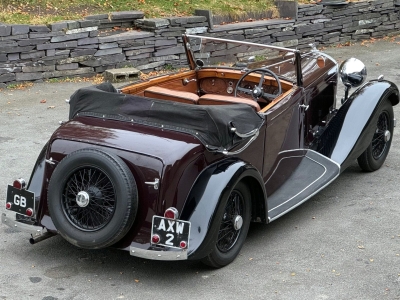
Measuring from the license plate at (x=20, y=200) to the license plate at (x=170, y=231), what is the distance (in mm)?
1047

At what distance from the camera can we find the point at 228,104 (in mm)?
6086

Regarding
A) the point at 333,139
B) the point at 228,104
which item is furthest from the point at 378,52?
the point at 228,104

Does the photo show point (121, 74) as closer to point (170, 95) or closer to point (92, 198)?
point (170, 95)

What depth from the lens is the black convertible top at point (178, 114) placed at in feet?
17.6

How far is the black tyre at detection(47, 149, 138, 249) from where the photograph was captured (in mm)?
4938

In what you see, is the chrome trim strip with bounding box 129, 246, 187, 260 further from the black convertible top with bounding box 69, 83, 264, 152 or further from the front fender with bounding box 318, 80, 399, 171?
the front fender with bounding box 318, 80, 399, 171

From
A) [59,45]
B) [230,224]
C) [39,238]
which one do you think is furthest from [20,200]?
[59,45]

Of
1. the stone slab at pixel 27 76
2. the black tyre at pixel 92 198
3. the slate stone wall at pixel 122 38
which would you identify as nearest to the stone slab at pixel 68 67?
the slate stone wall at pixel 122 38

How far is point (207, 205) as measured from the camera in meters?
5.11

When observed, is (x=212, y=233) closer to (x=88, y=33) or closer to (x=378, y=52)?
(x=88, y=33)

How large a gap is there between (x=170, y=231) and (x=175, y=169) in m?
0.44

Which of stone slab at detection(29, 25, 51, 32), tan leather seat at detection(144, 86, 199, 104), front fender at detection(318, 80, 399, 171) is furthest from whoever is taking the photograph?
stone slab at detection(29, 25, 51, 32)

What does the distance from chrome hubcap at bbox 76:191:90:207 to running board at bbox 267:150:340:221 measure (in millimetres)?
1526

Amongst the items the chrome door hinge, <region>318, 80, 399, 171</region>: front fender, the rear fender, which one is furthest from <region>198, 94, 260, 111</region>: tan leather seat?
the rear fender
